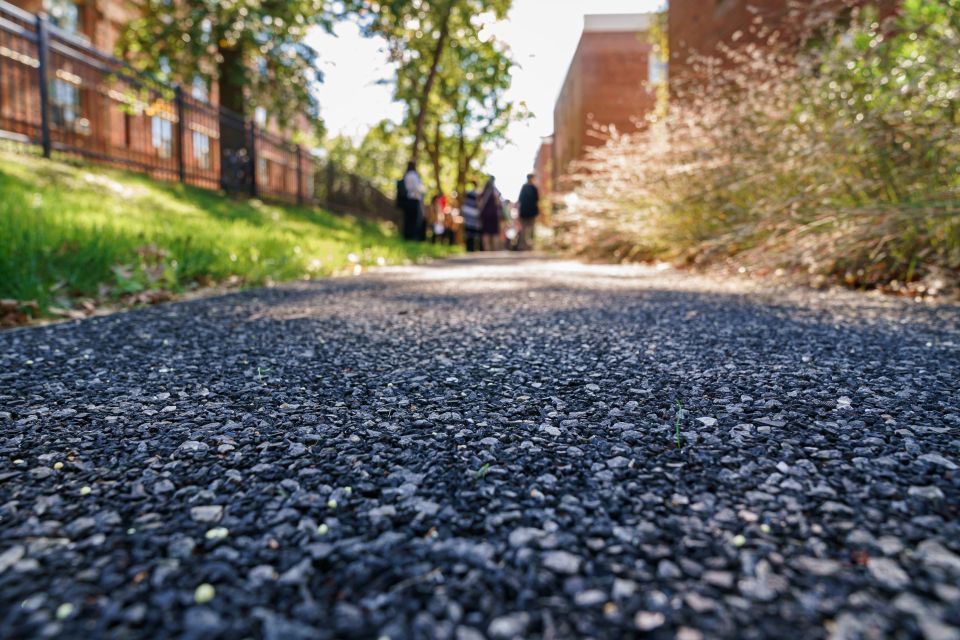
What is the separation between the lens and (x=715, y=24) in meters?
11.1

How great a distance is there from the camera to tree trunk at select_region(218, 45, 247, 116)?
1134 centimetres

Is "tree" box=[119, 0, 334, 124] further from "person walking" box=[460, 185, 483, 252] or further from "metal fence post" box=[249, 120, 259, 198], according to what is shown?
"person walking" box=[460, 185, 483, 252]

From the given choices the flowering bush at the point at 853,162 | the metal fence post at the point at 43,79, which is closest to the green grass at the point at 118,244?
the metal fence post at the point at 43,79

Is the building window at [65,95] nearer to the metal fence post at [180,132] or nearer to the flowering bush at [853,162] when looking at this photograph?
the metal fence post at [180,132]

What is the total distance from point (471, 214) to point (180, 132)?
8.97 metres

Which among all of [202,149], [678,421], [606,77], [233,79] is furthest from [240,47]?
[606,77]

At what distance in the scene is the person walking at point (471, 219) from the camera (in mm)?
17719

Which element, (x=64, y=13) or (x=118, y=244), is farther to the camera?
(x=64, y=13)

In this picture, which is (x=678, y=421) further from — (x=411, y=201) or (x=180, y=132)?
(x=411, y=201)

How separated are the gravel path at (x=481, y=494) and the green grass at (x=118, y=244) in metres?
1.46

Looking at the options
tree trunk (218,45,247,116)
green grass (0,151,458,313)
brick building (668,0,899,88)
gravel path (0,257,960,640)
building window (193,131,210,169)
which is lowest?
gravel path (0,257,960,640)

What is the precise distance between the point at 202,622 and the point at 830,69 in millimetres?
5644

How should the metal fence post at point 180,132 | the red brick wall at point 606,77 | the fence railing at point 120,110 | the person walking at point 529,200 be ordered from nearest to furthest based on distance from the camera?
the fence railing at point 120,110, the metal fence post at point 180,132, the person walking at point 529,200, the red brick wall at point 606,77

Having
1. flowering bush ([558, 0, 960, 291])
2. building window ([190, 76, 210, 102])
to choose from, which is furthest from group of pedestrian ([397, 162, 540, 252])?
flowering bush ([558, 0, 960, 291])
